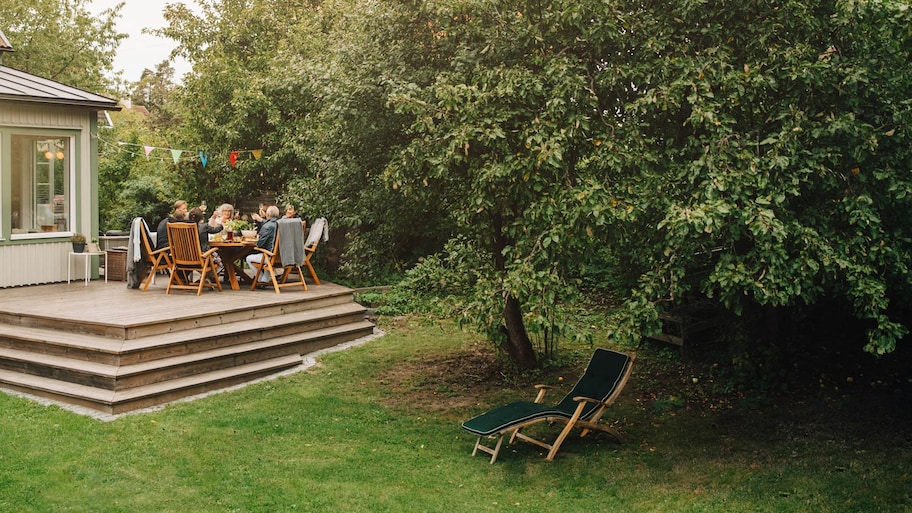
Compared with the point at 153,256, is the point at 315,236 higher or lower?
higher

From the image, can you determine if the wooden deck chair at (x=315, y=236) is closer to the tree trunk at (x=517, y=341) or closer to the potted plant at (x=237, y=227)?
the potted plant at (x=237, y=227)

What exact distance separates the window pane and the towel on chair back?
3360 millimetres

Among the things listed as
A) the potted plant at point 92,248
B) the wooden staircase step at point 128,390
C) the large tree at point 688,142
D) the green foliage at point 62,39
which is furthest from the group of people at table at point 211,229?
the green foliage at point 62,39

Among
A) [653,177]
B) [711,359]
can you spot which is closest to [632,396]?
[711,359]

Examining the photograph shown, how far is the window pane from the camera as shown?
1123cm

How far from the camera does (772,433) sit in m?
7.14

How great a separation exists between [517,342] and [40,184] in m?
7.11

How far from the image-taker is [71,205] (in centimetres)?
1175

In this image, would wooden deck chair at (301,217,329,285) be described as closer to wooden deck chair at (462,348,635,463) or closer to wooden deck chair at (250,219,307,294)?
wooden deck chair at (250,219,307,294)

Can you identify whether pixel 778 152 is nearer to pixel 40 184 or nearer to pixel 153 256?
pixel 153 256

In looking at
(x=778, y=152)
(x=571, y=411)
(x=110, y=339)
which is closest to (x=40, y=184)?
(x=110, y=339)

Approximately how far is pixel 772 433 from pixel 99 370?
20.2 feet

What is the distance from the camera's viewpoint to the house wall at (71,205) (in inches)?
432

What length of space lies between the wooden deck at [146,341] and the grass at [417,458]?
1.09ft
